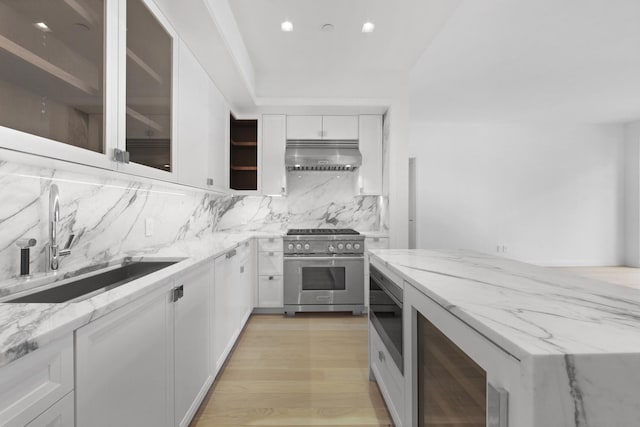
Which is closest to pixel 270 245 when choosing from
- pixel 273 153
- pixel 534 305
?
pixel 273 153

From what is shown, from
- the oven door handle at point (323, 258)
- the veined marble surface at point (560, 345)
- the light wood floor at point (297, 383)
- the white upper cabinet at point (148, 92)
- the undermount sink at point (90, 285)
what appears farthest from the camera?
the oven door handle at point (323, 258)

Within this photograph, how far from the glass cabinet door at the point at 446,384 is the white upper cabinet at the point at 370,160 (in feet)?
8.31

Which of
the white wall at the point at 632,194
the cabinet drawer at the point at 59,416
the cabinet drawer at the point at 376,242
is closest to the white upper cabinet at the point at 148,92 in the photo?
the cabinet drawer at the point at 59,416

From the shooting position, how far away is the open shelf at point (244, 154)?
→ 363 cm

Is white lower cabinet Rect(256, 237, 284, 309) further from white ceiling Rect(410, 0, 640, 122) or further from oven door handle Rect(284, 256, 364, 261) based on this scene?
white ceiling Rect(410, 0, 640, 122)

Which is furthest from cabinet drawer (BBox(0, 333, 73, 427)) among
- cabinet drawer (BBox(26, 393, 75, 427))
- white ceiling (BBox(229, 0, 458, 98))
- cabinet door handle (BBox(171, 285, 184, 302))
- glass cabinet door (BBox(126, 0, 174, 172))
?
white ceiling (BBox(229, 0, 458, 98))

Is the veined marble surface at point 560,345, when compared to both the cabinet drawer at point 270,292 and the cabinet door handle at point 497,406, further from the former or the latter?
the cabinet drawer at point 270,292

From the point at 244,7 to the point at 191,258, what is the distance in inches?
77.2

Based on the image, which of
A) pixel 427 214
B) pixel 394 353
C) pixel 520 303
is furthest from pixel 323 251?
pixel 427 214

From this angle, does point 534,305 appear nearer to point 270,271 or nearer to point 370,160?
point 270,271

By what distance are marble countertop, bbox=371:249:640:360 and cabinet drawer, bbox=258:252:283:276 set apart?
2.11 meters

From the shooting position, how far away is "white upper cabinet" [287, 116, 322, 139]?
356 centimetres

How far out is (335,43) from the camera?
282cm

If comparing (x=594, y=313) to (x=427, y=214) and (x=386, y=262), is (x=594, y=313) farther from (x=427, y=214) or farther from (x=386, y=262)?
(x=427, y=214)
